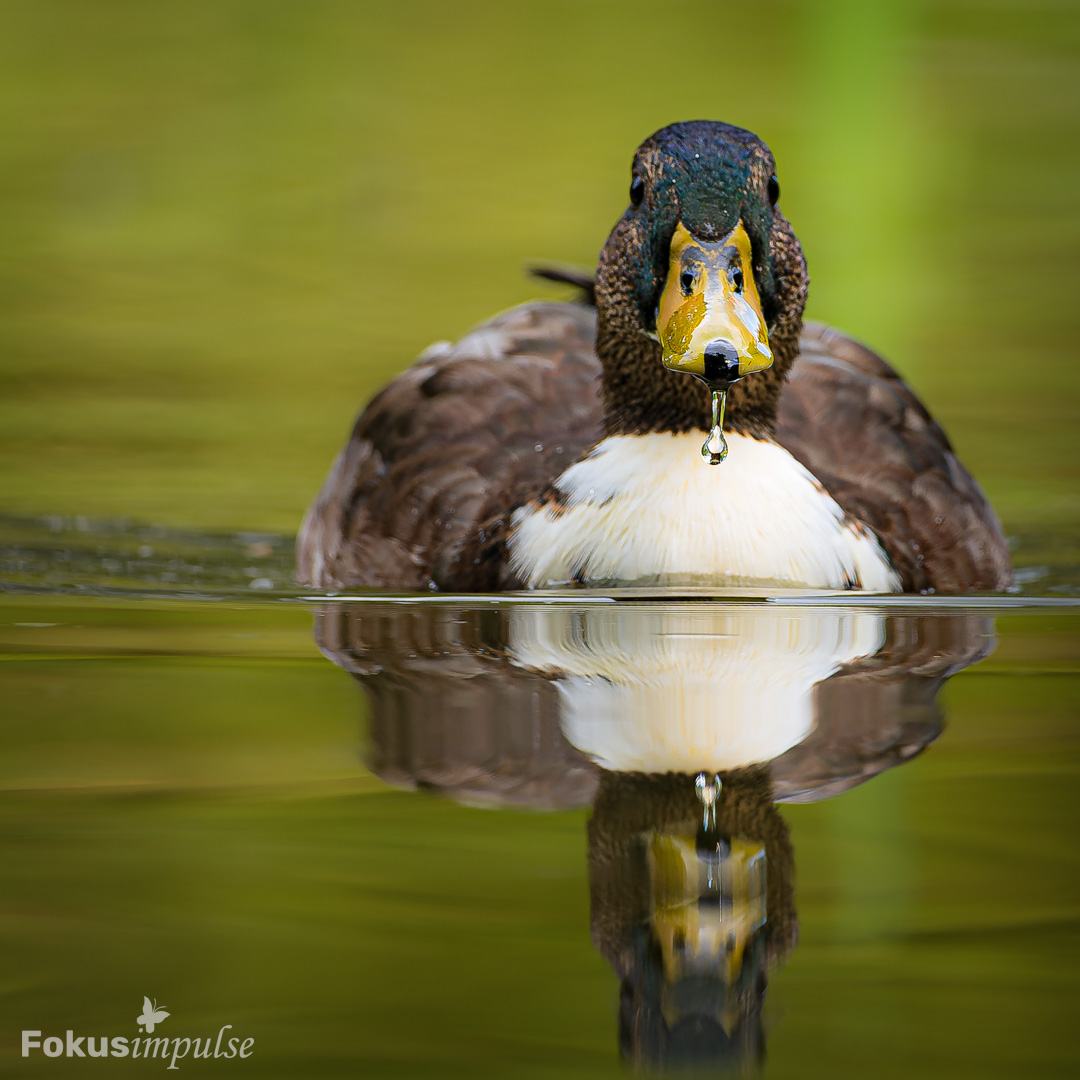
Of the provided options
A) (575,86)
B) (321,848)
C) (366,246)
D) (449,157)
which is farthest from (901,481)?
(575,86)

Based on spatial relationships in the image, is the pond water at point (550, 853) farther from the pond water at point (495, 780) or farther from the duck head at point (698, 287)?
the duck head at point (698, 287)

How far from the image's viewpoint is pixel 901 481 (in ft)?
19.7

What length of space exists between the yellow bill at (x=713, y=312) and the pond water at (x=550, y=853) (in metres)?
0.90

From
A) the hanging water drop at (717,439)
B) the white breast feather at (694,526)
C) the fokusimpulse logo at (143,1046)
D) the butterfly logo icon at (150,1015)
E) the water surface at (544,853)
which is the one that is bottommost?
the fokusimpulse logo at (143,1046)

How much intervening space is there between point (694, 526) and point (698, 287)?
691 mm

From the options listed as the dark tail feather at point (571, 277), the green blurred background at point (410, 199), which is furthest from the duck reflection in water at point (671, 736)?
the green blurred background at point (410, 199)

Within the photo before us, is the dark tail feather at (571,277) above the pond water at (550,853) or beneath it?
above

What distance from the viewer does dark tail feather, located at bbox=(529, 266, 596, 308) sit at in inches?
266

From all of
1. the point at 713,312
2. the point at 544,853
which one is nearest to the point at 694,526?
the point at 713,312

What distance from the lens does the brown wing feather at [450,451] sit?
19.3ft

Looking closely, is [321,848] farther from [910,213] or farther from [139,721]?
[910,213]

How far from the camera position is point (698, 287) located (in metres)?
4.85

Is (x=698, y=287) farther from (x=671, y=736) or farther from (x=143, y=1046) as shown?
(x=143, y=1046)

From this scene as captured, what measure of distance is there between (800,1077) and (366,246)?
11.2 meters
